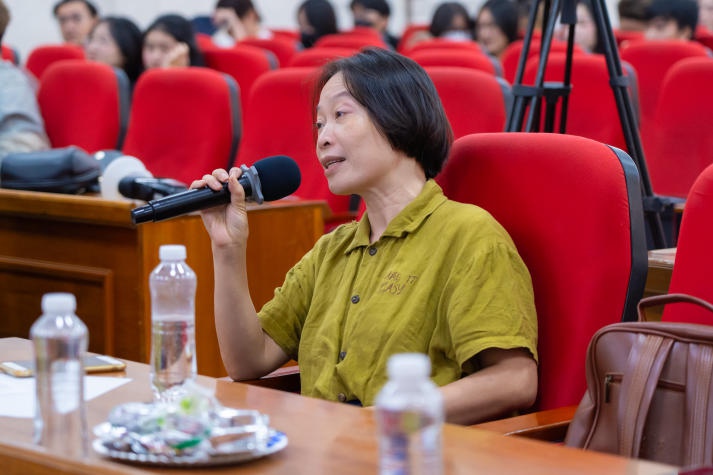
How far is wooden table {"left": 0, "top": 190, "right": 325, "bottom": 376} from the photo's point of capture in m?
2.62

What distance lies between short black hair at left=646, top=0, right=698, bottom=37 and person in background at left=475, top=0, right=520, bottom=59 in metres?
1.45

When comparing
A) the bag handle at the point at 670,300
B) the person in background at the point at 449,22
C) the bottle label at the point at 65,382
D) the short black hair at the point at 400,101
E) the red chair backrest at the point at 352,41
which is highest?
the short black hair at the point at 400,101

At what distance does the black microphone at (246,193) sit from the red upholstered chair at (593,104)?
1.94 m

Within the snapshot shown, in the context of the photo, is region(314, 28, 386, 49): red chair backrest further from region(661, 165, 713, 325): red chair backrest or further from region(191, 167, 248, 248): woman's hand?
region(661, 165, 713, 325): red chair backrest

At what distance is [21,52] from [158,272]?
8175 millimetres

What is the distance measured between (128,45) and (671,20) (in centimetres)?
247

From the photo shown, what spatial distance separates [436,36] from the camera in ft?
25.7

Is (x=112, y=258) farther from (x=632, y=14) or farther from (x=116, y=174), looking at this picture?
(x=632, y=14)

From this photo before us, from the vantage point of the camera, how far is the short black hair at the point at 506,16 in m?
6.93

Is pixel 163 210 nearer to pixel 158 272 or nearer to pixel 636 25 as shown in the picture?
pixel 158 272

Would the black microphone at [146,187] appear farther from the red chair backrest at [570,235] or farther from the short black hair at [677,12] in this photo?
the short black hair at [677,12]

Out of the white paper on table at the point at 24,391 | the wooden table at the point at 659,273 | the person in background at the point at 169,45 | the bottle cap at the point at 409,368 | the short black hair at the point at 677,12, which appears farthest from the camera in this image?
the short black hair at the point at 677,12

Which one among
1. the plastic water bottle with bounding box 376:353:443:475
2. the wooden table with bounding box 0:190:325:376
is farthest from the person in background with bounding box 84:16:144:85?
the plastic water bottle with bounding box 376:353:443:475

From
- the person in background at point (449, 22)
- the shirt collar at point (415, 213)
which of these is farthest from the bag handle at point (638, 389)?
the person in background at point (449, 22)
